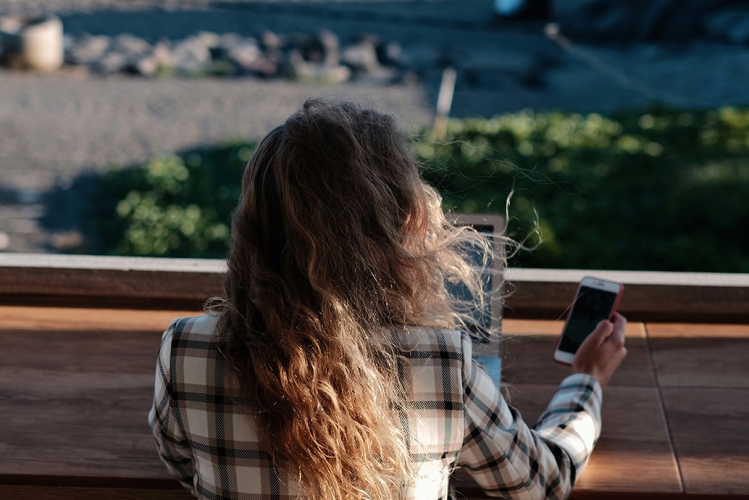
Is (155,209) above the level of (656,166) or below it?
below

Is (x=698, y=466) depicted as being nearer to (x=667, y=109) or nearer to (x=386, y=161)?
(x=386, y=161)

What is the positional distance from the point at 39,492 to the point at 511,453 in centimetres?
71

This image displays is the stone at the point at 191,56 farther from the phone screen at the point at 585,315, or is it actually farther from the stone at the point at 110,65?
the phone screen at the point at 585,315

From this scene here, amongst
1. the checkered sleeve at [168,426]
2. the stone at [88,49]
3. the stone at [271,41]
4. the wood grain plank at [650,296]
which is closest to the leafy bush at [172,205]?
the wood grain plank at [650,296]

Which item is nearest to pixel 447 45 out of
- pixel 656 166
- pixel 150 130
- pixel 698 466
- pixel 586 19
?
pixel 586 19

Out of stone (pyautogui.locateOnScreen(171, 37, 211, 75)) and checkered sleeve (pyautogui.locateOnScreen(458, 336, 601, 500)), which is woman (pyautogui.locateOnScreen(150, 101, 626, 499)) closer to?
checkered sleeve (pyautogui.locateOnScreen(458, 336, 601, 500))

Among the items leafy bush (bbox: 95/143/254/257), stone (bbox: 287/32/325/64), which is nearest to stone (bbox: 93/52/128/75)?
stone (bbox: 287/32/325/64)

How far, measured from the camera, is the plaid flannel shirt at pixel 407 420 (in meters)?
0.94

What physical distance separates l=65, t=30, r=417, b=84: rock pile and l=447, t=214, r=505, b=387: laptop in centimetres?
742

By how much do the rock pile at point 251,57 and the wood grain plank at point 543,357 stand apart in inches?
286

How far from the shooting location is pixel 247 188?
0.92 meters

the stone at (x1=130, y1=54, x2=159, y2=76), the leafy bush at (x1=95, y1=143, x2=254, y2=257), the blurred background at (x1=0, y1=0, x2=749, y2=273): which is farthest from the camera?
the stone at (x1=130, y1=54, x2=159, y2=76)

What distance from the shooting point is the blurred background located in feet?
14.0

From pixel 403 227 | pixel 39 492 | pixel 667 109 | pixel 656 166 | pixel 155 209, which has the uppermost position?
pixel 667 109
